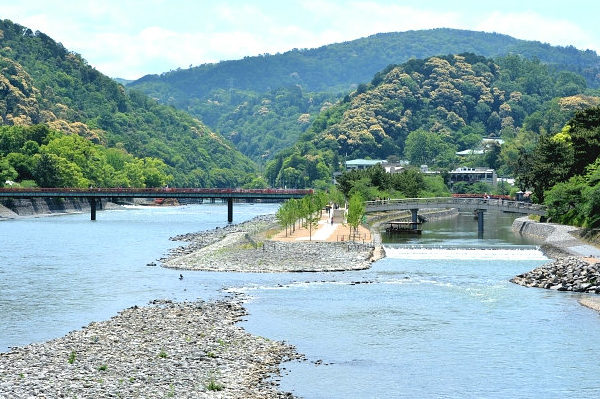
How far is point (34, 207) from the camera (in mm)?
179875

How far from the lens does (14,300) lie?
6469 centimetres

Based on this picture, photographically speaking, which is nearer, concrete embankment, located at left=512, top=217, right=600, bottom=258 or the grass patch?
the grass patch

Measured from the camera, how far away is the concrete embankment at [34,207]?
17175 cm

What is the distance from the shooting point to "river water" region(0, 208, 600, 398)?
4319 centimetres

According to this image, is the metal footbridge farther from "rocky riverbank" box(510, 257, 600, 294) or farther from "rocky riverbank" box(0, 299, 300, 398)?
"rocky riverbank" box(0, 299, 300, 398)

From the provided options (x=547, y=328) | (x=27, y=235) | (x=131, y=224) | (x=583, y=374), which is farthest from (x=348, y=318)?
(x=131, y=224)

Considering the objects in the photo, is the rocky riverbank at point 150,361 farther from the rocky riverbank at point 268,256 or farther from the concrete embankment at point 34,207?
the concrete embankment at point 34,207

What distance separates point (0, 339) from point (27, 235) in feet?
255

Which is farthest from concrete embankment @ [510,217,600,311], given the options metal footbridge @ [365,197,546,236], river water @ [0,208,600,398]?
metal footbridge @ [365,197,546,236]

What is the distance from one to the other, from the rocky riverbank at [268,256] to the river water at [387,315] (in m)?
2.48

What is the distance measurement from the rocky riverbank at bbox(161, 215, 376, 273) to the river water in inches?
97.5

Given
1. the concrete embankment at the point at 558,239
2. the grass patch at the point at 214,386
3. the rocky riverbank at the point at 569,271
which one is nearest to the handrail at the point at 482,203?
the concrete embankment at the point at 558,239

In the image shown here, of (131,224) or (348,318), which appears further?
(131,224)

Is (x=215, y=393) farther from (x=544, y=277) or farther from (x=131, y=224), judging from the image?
(x=131, y=224)
